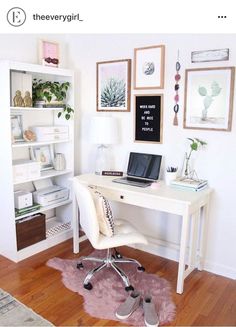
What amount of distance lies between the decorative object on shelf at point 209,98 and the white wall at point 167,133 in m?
0.05

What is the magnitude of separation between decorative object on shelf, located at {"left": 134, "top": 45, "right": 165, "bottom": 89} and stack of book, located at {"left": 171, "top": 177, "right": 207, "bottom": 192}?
2.75ft

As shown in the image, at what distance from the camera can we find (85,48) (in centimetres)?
310

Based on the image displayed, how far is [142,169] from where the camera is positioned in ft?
9.17

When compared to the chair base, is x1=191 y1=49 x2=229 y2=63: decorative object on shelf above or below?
above

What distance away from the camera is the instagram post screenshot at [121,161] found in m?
2.22

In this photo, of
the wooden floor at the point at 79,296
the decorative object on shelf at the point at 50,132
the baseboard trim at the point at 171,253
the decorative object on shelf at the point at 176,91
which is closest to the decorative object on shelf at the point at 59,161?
the decorative object on shelf at the point at 50,132

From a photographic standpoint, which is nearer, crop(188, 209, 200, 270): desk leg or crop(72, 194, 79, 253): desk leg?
crop(188, 209, 200, 270): desk leg

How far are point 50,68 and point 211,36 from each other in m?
1.41

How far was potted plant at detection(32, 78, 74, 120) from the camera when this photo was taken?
2843 millimetres

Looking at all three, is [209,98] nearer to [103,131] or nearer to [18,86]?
[103,131]

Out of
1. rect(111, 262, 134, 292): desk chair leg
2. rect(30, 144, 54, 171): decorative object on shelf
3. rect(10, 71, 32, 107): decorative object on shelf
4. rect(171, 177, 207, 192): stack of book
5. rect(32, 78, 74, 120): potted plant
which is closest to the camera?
rect(111, 262, 134, 292): desk chair leg

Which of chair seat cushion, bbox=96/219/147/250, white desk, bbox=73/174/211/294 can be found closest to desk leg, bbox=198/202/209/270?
white desk, bbox=73/174/211/294

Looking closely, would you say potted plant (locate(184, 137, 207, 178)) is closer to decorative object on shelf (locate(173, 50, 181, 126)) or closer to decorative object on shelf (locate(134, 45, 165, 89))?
decorative object on shelf (locate(173, 50, 181, 126))

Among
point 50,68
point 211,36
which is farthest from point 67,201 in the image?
point 211,36
